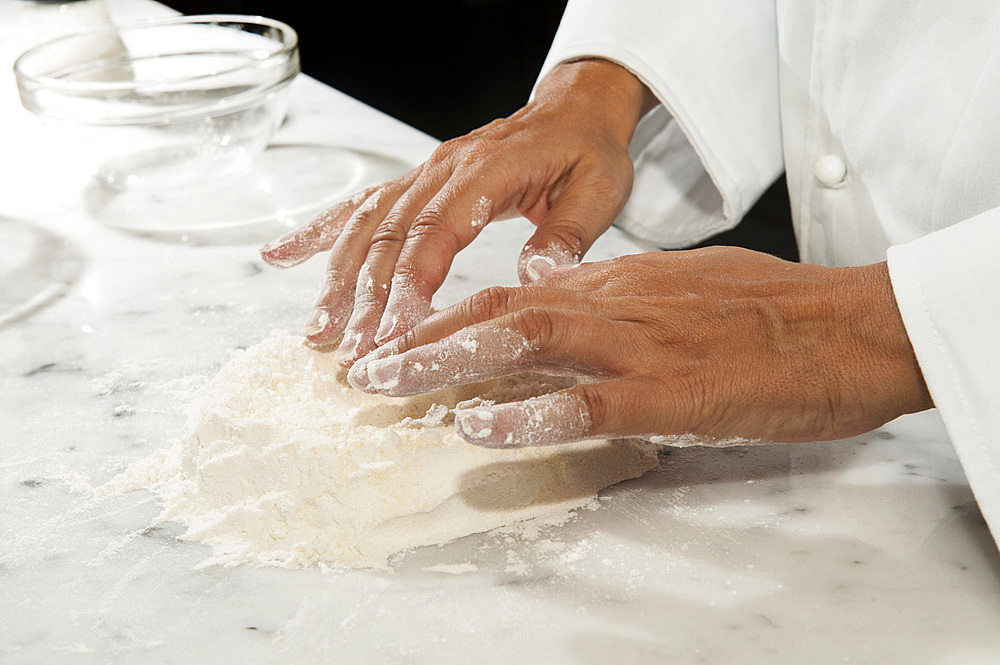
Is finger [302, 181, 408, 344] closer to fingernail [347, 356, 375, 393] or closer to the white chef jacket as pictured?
fingernail [347, 356, 375, 393]

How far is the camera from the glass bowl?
1206 mm

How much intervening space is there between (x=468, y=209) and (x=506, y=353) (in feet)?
0.97

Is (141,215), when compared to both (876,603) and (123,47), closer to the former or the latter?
(123,47)

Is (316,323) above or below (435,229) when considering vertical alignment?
below

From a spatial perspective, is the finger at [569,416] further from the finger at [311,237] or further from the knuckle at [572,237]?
the finger at [311,237]

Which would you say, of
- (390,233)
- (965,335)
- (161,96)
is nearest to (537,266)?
(390,233)

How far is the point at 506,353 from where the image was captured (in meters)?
0.64

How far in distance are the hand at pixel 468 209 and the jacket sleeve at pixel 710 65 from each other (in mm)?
55

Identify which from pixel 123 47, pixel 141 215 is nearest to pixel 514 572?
pixel 141 215

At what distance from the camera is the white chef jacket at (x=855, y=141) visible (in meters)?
0.60

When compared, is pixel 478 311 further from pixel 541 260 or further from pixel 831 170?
pixel 831 170

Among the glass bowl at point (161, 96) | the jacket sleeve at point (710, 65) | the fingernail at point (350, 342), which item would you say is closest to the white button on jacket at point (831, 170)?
the jacket sleeve at point (710, 65)

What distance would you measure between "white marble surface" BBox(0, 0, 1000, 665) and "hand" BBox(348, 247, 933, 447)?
0.08 m

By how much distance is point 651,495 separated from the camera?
0.71 metres
